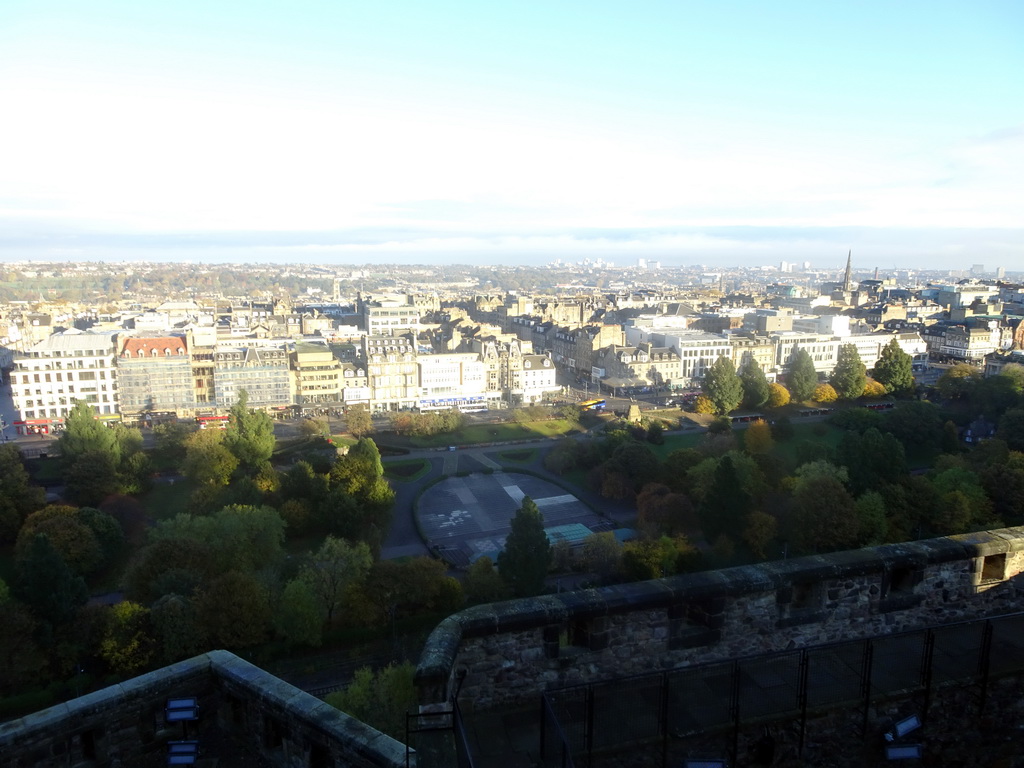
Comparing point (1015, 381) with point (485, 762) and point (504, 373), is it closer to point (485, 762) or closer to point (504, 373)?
point (504, 373)

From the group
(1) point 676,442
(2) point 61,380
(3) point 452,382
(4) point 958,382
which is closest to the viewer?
(1) point 676,442

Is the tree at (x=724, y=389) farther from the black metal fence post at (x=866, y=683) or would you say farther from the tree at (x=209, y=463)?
the black metal fence post at (x=866, y=683)

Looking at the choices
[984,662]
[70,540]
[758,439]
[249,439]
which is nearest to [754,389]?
[758,439]

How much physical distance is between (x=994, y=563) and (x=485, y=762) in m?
4.75

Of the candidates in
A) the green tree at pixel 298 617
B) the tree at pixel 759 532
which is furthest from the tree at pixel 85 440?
the tree at pixel 759 532

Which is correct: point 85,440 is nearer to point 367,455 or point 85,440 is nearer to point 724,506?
point 367,455

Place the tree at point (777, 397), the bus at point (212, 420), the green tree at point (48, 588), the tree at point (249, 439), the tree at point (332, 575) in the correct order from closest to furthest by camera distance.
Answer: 1. the green tree at point (48, 588)
2. the tree at point (332, 575)
3. the tree at point (249, 439)
4. the bus at point (212, 420)
5. the tree at point (777, 397)

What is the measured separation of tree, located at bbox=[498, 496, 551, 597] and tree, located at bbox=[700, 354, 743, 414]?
30.7m

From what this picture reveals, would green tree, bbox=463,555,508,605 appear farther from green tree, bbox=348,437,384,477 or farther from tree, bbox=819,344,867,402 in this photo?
tree, bbox=819,344,867,402

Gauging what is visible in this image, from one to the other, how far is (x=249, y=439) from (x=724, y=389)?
31723 millimetres

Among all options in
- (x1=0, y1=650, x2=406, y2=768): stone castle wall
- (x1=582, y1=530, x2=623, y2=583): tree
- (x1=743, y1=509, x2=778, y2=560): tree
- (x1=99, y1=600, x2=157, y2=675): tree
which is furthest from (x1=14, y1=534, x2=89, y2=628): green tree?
(x1=743, y1=509, x2=778, y2=560): tree

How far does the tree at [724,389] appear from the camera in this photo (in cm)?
5162

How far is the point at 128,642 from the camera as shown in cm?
1995

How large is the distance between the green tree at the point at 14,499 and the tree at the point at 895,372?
181ft
